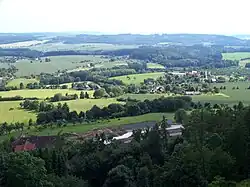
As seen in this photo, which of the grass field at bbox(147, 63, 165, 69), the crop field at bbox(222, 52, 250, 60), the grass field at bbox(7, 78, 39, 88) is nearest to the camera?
the grass field at bbox(7, 78, 39, 88)

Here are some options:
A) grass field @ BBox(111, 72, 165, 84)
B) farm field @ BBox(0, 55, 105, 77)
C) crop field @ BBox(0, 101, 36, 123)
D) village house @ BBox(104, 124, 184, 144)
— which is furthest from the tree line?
farm field @ BBox(0, 55, 105, 77)

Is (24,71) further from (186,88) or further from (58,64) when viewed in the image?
(186,88)

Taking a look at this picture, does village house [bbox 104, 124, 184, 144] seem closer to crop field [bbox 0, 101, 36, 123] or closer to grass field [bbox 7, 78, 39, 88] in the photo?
crop field [bbox 0, 101, 36, 123]

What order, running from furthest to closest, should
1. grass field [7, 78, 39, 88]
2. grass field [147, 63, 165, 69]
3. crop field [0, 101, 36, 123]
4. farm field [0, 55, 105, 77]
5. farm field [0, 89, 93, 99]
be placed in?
grass field [147, 63, 165, 69] → farm field [0, 55, 105, 77] → grass field [7, 78, 39, 88] → farm field [0, 89, 93, 99] → crop field [0, 101, 36, 123]

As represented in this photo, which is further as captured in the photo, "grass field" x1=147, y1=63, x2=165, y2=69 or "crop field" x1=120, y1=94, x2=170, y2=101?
"grass field" x1=147, y1=63, x2=165, y2=69

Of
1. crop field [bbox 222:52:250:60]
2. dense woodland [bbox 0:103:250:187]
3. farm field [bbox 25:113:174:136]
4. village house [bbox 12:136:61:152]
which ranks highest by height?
dense woodland [bbox 0:103:250:187]

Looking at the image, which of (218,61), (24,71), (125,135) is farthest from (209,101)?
(218,61)

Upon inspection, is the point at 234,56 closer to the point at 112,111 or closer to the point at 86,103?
the point at 86,103

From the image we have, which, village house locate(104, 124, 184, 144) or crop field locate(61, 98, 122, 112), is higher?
village house locate(104, 124, 184, 144)
